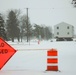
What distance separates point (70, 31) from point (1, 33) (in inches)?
2995

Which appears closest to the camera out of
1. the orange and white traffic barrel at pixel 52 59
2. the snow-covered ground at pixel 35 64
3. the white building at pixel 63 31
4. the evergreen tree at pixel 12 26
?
the snow-covered ground at pixel 35 64

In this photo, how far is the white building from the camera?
143 meters

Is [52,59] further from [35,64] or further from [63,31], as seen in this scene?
[63,31]

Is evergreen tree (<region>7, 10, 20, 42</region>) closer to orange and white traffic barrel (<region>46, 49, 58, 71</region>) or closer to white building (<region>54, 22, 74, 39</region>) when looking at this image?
white building (<region>54, 22, 74, 39</region>)

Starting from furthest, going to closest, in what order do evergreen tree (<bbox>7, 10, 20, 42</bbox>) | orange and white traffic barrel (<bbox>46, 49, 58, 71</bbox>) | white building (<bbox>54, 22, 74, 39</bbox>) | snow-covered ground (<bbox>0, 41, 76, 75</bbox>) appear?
white building (<bbox>54, 22, 74, 39</bbox>) < evergreen tree (<bbox>7, 10, 20, 42</bbox>) < orange and white traffic barrel (<bbox>46, 49, 58, 71</bbox>) < snow-covered ground (<bbox>0, 41, 76, 75</bbox>)

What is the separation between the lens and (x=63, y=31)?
144875 mm

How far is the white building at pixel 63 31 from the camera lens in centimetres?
14262

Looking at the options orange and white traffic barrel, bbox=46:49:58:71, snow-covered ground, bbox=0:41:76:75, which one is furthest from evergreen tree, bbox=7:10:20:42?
orange and white traffic barrel, bbox=46:49:58:71

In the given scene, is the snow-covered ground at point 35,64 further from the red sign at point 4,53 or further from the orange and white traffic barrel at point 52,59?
the red sign at point 4,53

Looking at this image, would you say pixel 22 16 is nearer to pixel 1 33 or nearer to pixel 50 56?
pixel 1 33

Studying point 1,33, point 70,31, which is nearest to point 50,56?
point 1,33

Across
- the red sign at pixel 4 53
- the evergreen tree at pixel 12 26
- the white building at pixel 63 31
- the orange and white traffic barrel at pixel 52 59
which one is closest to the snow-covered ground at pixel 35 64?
the orange and white traffic barrel at pixel 52 59

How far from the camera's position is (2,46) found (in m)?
13.3

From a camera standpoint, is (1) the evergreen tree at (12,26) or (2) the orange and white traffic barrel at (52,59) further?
(1) the evergreen tree at (12,26)
